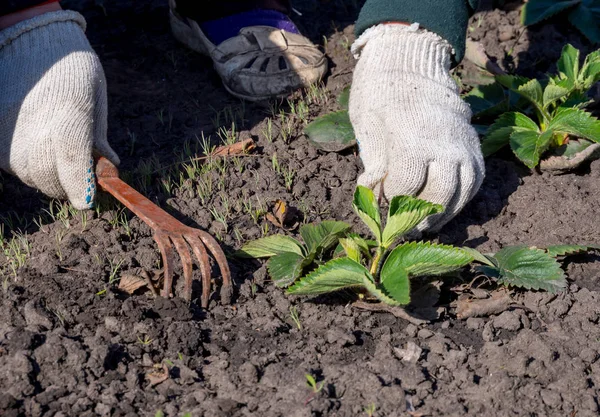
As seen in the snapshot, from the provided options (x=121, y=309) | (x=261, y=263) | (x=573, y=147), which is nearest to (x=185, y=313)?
(x=121, y=309)

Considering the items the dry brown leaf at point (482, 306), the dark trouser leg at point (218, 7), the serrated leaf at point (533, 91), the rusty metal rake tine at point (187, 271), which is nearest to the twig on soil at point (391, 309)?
the dry brown leaf at point (482, 306)

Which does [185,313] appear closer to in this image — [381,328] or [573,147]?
[381,328]

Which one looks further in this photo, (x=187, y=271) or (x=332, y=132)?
(x=332, y=132)

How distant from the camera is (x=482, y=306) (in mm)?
Answer: 2221

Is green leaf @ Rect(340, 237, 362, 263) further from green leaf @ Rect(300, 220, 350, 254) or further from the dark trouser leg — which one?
the dark trouser leg

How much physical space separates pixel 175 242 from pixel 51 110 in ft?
2.07

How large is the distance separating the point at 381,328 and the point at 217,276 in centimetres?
54

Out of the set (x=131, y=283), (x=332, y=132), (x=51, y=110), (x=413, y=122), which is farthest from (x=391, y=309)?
(x=51, y=110)

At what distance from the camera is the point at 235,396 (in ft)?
6.24

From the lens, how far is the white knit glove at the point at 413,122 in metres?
2.33

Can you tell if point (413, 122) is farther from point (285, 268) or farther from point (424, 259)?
point (285, 268)

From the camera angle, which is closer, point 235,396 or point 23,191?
point 235,396

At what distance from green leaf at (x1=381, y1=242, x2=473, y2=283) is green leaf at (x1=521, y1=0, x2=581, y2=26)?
179 cm

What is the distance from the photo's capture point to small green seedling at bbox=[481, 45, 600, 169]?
2.67 m
